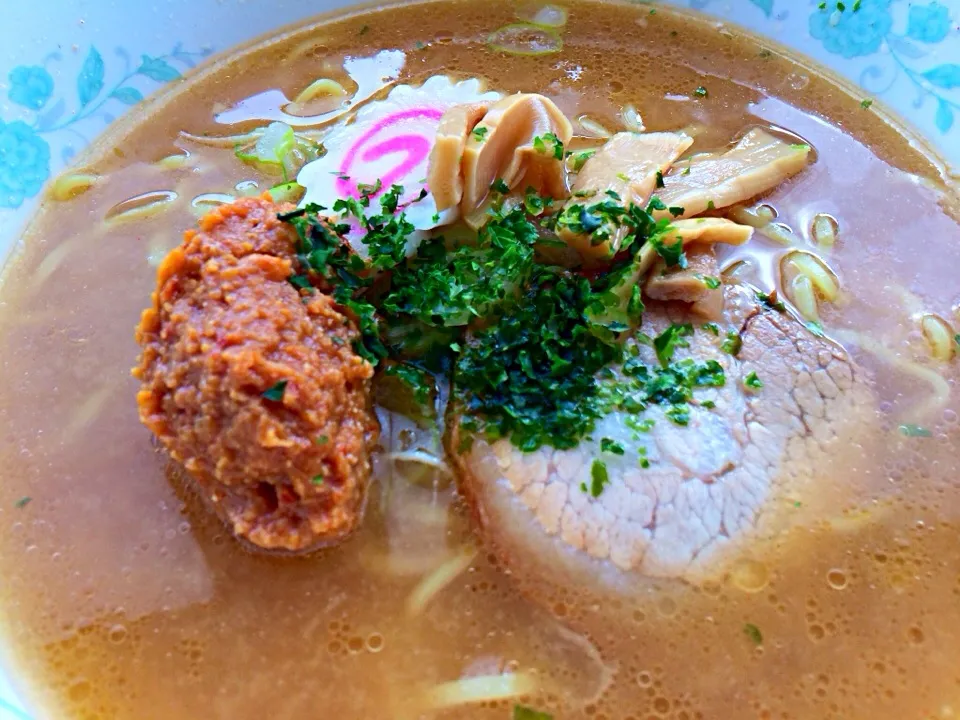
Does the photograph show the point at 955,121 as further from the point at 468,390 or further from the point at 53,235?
the point at 53,235

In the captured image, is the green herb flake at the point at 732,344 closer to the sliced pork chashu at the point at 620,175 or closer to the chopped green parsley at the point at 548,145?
the sliced pork chashu at the point at 620,175

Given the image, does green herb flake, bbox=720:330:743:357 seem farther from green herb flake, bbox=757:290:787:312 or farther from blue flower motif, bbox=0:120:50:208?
blue flower motif, bbox=0:120:50:208

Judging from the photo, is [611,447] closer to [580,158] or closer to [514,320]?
[514,320]

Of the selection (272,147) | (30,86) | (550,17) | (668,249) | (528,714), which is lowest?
(528,714)

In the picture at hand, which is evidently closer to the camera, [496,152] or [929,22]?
[496,152]

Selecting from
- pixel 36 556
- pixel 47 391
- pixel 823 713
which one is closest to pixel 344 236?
pixel 47 391

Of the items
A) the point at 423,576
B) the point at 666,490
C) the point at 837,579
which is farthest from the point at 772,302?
the point at 423,576

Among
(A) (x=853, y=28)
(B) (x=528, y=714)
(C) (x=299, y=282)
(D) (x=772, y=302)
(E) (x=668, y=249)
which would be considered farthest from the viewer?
(A) (x=853, y=28)

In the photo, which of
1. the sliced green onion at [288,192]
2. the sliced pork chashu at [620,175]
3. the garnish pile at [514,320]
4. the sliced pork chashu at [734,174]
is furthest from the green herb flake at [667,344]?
the sliced green onion at [288,192]
